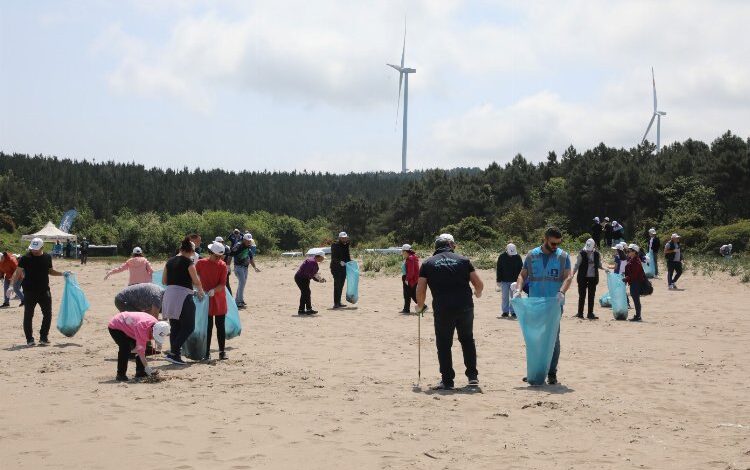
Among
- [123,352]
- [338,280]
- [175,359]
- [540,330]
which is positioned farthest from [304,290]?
[540,330]

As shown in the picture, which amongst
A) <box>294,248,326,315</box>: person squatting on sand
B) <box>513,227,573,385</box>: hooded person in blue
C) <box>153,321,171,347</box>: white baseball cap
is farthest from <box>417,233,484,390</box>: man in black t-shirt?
<box>294,248,326,315</box>: person squatting on sand

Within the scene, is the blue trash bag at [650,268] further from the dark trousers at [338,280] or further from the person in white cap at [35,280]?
the person in white cap at [35,280]

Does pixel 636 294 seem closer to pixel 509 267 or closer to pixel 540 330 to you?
pixel 509 267

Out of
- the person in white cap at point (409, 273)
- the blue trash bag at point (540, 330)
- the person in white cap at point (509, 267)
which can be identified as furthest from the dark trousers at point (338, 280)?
the blue trash bag at point (540, 330)

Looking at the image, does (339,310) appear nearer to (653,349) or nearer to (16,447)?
(653,349)

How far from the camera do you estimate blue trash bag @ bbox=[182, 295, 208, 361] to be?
11.5 m

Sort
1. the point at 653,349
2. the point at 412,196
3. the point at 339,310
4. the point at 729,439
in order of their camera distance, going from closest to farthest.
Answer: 1. the point at 729,439
2. the point at 653,349
3. the point at 339,310
4. the point at 412,196

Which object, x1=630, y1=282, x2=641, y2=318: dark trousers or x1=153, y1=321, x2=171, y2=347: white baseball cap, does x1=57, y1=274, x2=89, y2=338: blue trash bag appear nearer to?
x1=153, y1=321, x2=171, y2=347: white baseball cap

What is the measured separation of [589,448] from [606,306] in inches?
524

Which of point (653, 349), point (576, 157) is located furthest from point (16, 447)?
point (576, 157)

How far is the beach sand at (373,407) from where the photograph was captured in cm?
679

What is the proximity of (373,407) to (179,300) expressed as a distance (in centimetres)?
357

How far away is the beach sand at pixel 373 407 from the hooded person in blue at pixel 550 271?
1.03m

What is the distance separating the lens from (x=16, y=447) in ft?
22.5
